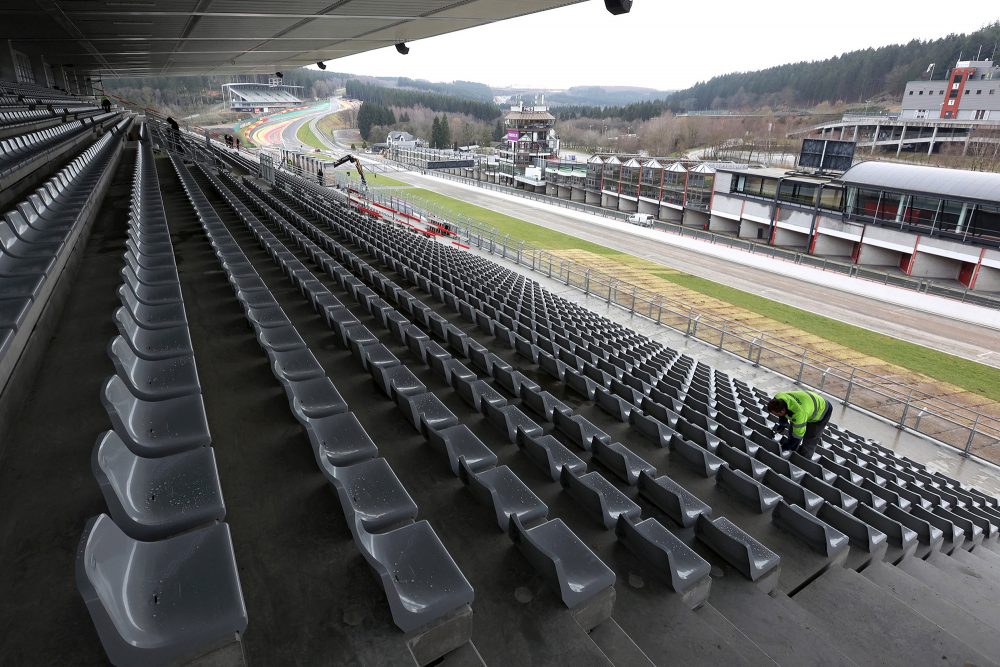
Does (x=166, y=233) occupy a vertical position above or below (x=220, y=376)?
above

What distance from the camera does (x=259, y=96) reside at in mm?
133375

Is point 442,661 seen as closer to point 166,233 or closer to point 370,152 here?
point 166,233

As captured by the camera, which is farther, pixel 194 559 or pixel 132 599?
pixel 194 559

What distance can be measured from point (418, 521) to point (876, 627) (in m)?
2.88

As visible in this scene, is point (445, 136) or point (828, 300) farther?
point (445, 136)

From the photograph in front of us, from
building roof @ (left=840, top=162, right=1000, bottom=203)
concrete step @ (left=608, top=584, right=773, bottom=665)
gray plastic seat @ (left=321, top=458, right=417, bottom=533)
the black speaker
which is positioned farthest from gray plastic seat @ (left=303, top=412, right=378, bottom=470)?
building roof @ (left=840, top=162, right=1000, bottom=203)

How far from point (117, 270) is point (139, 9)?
296 inches

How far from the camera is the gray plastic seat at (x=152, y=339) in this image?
11.3ft

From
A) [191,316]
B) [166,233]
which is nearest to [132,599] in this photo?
[191,316]

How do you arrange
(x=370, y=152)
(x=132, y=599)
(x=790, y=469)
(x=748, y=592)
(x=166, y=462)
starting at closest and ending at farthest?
(x=132, y=599) → (x=166, y=462) → (x=748, y=592) → (x=790, y=469) → (x=370, y=152)

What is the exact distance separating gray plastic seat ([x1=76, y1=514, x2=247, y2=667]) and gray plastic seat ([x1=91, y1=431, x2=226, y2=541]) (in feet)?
0.34

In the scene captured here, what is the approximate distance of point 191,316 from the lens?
564 centimetres

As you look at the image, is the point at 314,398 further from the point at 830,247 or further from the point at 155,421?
the point at 830,247

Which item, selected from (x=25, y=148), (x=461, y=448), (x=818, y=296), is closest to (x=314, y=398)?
(x=461, y=448)
